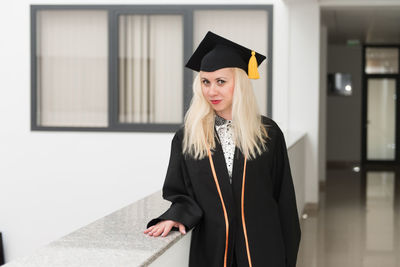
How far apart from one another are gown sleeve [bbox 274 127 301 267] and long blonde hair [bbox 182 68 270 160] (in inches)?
4.1

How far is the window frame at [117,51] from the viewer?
745cm

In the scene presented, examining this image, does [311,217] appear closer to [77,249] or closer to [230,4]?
[230,4]

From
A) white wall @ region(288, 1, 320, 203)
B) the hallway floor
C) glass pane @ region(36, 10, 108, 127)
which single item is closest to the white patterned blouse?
the hallway floor

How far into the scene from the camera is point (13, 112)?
7.85 metres

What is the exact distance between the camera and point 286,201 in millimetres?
2264

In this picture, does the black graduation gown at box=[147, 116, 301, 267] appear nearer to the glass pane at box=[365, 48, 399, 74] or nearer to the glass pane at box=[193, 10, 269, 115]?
the glass pane at box=[193, 10, 269, 115]

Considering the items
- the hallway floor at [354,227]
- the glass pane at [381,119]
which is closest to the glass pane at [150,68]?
the hallway floor at [354,227]

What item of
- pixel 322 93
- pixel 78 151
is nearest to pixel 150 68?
pixel 78 151

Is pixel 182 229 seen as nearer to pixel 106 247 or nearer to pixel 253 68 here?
pixel 106 247

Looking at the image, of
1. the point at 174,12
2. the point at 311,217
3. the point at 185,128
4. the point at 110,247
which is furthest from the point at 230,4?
the point at 110,247

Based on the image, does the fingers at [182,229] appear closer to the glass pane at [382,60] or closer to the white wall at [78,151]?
the white wall at [78,151]

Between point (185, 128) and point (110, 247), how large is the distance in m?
0.55

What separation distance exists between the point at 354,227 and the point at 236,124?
5189 millimetres

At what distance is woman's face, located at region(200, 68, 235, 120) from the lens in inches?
85.9
